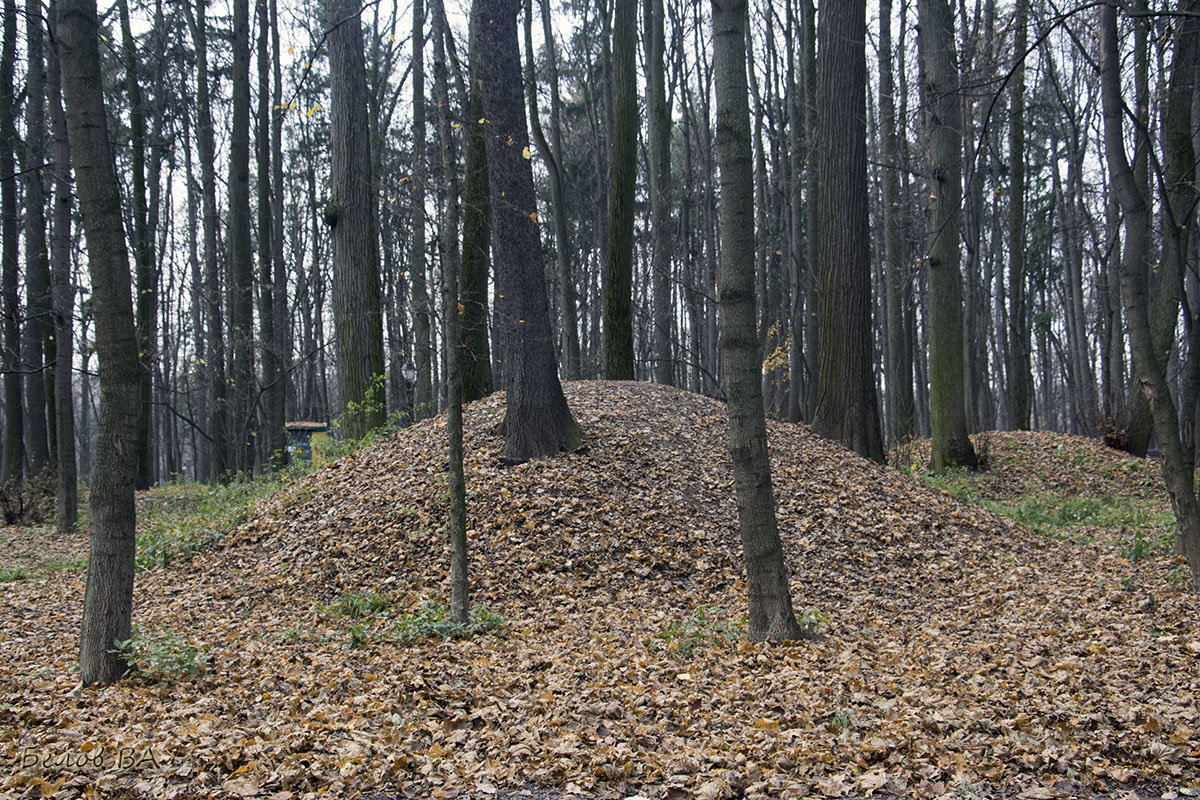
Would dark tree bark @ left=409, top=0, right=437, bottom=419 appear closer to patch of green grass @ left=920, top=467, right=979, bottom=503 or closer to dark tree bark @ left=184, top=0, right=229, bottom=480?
dark tree bark @ left=184, top=0, right=229, bottom=480

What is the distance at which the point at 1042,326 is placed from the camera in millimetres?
29953

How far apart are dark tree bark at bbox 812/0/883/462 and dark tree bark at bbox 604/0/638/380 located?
328 cm

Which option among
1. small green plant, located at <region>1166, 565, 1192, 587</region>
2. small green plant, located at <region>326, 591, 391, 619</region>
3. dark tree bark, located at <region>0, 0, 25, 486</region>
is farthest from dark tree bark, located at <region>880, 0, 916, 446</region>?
dark tree bark, located at <region>0, 0, 25, 486</region>

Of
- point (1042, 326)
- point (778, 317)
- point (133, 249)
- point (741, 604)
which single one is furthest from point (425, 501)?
point (1042, 326)

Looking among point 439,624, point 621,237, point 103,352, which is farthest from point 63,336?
point 621,237

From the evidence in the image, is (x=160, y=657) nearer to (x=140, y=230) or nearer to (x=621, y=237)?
(x=621, y=237)

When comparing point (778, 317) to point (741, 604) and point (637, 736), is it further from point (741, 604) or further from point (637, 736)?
point (637, 736)

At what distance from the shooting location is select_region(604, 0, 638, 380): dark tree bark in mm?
12133

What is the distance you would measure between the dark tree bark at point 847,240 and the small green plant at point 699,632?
5276 mm

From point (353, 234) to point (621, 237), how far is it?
4.26 meters

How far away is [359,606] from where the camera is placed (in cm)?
596

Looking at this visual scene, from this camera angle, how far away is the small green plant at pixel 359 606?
5.92 metres

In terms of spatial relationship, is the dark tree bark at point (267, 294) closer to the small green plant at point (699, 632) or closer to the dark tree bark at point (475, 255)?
the dark tree bark at point (475, 255)

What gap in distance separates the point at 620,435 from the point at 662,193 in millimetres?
7998
